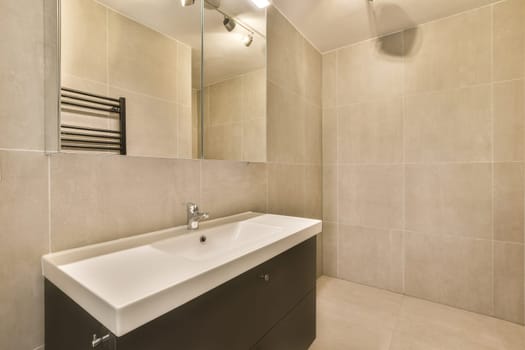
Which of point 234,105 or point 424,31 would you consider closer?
point 234,105

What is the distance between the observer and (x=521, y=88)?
168cm

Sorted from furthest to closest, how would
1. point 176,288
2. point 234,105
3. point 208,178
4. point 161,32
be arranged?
point 234,105
point 208,178
point 161,32
point 176,288

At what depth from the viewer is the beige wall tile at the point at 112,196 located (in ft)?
2.86

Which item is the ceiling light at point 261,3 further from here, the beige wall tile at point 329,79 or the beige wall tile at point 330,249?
the beige wall tile at point 330,249

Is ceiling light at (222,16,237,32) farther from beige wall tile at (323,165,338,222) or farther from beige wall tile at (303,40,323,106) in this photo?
beige wall tile at (323,165,338,222)

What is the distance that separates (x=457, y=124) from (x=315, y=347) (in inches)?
73.1

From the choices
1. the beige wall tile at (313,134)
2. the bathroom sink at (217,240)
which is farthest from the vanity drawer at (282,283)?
the beige wall tile at (313,134)

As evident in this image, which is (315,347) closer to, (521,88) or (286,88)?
(286,88)

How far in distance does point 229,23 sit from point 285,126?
0.79 meters

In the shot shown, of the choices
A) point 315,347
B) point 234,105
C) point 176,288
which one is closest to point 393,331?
point 315,347

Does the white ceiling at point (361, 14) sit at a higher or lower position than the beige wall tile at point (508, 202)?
A: higher

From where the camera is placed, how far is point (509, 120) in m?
1.71

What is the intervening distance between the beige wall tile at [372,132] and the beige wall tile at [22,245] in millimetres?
2164

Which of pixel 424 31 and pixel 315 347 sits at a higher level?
pixel 424 31
